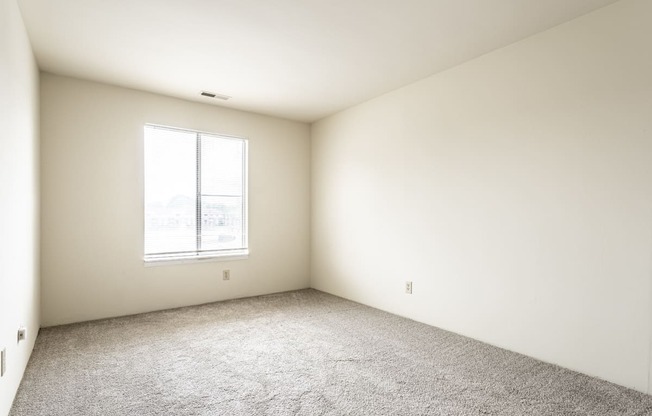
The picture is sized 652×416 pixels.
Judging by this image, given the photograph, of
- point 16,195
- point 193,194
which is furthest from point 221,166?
point 16,195

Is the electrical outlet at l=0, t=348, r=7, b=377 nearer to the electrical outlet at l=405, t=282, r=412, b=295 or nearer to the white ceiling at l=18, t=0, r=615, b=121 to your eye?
the white ceiling at l=18, t=0, r=615, b=121

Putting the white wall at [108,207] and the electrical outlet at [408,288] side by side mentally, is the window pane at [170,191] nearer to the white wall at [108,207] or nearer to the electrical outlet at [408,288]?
the white wall at [108,207]

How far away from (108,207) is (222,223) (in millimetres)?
1290

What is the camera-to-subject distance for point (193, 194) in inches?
169

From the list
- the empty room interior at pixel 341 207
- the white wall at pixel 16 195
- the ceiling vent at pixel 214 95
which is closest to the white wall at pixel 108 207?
the empty room interior at pixel 341 207

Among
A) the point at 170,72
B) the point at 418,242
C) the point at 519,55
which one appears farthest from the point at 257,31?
the point at 418,242

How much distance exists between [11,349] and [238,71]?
269 centimetres

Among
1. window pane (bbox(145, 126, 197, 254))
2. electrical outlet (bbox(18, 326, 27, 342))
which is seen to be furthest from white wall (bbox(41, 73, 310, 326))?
electrical outlet (bbox(18, 326, 27, 342))

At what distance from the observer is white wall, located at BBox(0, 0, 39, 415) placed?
187 centimetres

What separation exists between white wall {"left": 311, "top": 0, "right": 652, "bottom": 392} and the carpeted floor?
29 centimetres

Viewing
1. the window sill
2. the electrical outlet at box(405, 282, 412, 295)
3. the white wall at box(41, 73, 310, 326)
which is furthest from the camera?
the window sill

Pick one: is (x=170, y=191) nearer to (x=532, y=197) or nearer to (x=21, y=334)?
(x=21, y=334)

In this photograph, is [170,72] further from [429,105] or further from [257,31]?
[429,105]

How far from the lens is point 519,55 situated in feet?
9.11
